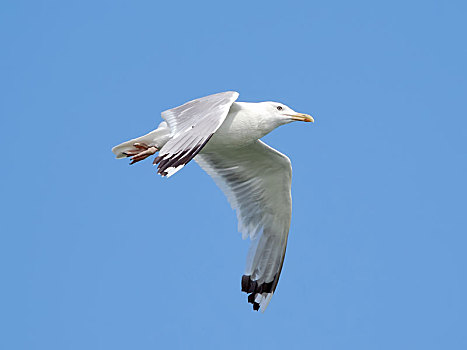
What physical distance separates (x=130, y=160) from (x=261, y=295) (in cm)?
260

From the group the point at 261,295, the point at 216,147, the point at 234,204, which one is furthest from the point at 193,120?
the point at 261,295

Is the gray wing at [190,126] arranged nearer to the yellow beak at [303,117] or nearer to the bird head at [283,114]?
the bird head at [283,114]

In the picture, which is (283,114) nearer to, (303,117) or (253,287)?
(303,117)

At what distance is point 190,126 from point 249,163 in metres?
2.01

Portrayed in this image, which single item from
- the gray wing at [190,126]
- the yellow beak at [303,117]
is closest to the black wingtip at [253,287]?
the yellow beak at [303,117]

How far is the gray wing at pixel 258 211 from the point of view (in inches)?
348

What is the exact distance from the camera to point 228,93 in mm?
7402

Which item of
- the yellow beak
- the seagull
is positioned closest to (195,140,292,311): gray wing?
the seagull

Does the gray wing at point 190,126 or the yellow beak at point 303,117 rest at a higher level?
the yellow beak at point 303,117

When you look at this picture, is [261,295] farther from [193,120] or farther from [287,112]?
[193,120]

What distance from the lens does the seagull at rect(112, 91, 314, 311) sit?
7410mm

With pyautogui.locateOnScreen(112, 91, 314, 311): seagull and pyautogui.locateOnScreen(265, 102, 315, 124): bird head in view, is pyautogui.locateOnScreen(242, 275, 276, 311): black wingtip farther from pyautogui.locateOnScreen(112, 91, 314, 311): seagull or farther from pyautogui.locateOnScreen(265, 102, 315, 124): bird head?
pyautogui.locateOnScreen(265, 102, 315, 124): bird head

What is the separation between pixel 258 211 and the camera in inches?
357

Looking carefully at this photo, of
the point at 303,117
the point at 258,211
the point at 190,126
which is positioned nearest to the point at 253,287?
the point at 258,211
